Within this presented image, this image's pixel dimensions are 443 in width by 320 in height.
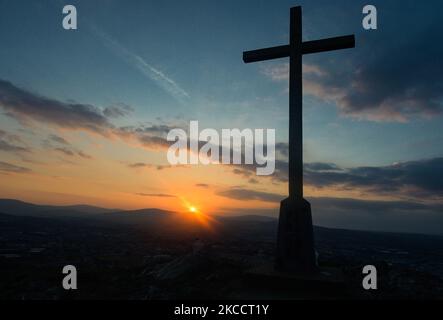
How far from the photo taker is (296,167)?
976 cm

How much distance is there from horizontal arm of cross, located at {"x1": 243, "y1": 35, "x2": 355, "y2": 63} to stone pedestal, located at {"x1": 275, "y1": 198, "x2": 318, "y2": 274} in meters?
4.70

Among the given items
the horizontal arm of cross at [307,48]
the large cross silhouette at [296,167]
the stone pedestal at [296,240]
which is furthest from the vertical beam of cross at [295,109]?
the stone pedestal at [296,240]

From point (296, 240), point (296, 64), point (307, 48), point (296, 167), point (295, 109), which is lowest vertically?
point (296, 240)

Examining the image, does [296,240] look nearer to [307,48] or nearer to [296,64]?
[296,64]

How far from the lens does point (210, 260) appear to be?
537 inches

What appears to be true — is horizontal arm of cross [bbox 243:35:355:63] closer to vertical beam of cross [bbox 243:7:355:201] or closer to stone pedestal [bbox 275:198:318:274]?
vertical beam of cross [bbox 243:7:355:201]

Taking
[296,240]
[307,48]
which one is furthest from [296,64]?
[296,240]

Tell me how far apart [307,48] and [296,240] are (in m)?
5.86

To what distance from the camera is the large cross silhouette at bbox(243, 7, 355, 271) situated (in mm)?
9289

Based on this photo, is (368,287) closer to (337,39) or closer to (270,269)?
(270,269)

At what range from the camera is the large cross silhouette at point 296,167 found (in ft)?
30.5

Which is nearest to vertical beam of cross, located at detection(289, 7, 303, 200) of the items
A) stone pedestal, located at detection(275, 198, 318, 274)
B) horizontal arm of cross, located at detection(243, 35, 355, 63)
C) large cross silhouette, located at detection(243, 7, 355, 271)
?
large cross silhouette, located at detection(243, 7, 355, 271)
